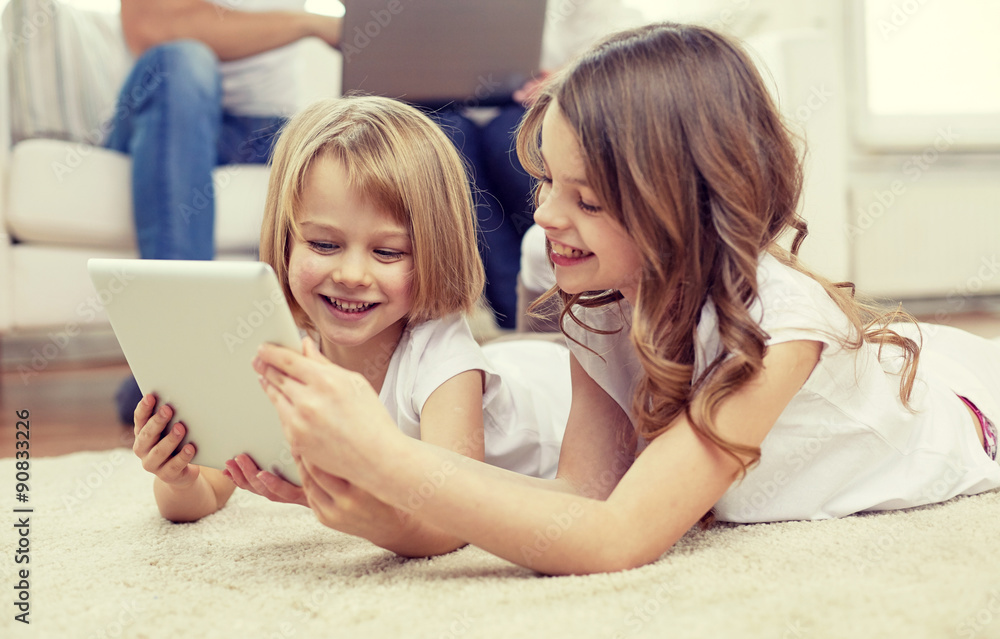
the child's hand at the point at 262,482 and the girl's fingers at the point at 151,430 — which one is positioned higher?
the girl's fingers at the point at 151,430

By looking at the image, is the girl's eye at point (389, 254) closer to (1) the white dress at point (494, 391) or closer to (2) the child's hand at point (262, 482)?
(1) the white dress at point (494, 391)

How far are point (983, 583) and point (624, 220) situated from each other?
0.39 meters

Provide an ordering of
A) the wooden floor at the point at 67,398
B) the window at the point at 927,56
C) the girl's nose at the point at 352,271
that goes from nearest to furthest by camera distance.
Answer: the girl's nose at the point at 352,271 < the wooden floor at the point at 67,398 < the window at the point at 927,56

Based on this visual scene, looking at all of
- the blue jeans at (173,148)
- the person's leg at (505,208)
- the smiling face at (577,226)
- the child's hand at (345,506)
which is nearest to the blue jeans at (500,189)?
the person's leg at (505,208)

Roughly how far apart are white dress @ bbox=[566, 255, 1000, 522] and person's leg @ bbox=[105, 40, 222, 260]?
110 cm

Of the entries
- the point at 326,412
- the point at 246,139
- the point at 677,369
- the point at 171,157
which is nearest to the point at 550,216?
the point at 677,369

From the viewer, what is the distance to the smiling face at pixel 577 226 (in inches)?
28.1

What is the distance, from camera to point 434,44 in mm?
1668

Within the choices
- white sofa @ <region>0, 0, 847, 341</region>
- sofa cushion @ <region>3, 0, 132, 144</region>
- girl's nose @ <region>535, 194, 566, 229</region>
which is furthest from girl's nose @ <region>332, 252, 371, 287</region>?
sofa cushion @ <region>3, 0, 132, 144</region>

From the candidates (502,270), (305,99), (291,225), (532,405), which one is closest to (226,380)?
(291,225)

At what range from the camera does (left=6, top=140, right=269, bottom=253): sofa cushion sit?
1.67m

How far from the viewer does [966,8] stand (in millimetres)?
2855

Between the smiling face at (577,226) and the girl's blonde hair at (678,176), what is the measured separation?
0.01m

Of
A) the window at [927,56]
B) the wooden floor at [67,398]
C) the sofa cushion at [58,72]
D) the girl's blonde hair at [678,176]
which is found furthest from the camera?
the window at [927,56]
